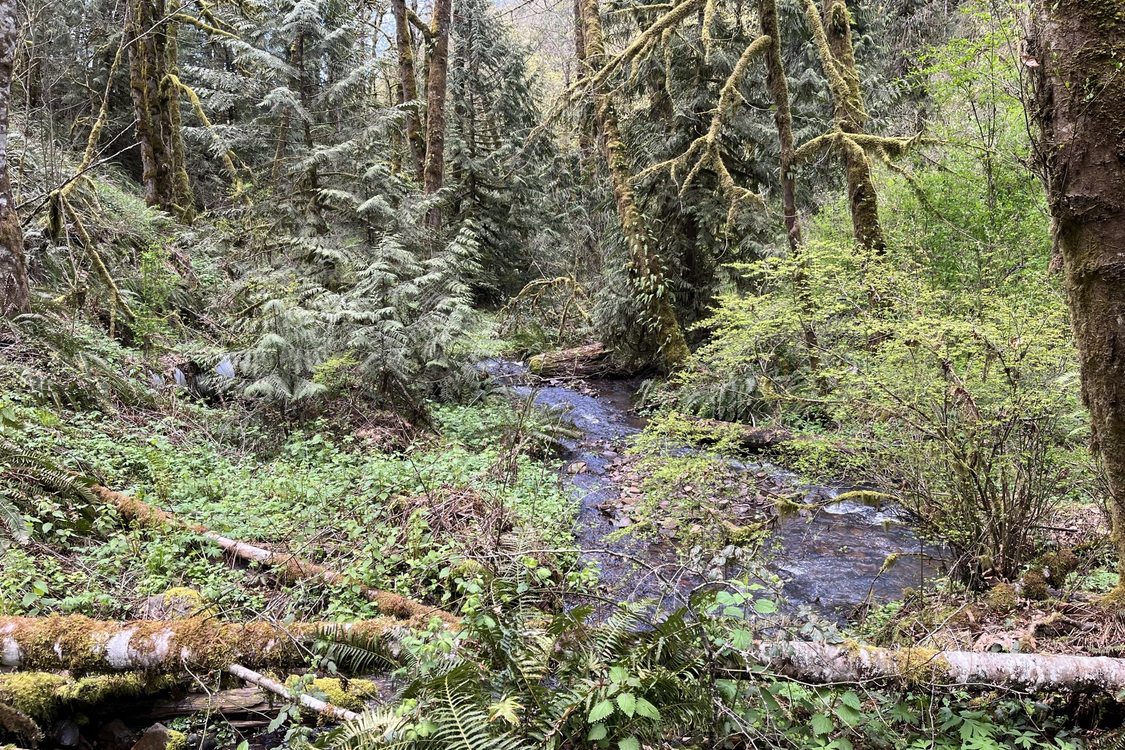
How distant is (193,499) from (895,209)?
396 inches

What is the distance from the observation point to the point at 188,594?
3430 millimetres

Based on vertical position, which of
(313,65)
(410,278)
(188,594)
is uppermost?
(313,65)

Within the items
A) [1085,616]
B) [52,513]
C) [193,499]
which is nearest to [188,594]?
[52,513]

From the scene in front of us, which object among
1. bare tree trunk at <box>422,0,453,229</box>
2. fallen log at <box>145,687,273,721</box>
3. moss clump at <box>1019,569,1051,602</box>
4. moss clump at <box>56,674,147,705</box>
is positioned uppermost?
bare tree trunk at <box>422,0,453,229</box>

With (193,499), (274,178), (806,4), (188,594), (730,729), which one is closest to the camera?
(730,729)

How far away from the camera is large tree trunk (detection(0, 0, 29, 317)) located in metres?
5.52

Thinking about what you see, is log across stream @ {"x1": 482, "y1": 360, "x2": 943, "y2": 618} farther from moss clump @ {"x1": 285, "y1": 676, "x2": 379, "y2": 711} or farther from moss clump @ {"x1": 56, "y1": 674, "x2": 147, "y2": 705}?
moss clump @ {"x1": 56, "y1": 674, "x2": 147, "y2": 705}

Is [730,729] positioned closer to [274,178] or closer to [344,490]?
[344,490]

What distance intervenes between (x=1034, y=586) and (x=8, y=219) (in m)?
8.84

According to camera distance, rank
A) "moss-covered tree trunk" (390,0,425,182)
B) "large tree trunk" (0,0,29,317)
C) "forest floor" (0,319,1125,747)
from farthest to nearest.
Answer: "moss-covered tree trunk" (390,0,425,182)
"large tree trunk" (0,0,29,317)
"forest floor" (0,319,1125,747)

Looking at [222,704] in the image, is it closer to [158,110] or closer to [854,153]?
[854,153]

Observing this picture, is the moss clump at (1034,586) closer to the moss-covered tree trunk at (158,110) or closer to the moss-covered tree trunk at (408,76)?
the moss-covered tree trunk at (408,76)

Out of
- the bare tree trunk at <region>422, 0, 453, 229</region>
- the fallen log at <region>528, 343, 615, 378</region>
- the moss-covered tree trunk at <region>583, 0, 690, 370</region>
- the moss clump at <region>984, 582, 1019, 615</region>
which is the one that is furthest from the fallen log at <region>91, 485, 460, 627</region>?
the fallen log at <region>528, 343, 615, 378</region>

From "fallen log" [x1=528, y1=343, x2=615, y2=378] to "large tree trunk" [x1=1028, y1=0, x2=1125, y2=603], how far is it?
10.7 m
